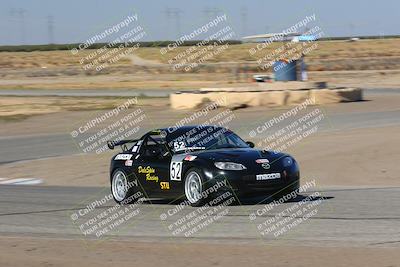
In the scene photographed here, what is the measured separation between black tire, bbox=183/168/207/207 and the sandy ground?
3.14 meters

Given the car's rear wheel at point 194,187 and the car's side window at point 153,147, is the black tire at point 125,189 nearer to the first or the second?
the car's side window at point 153,147

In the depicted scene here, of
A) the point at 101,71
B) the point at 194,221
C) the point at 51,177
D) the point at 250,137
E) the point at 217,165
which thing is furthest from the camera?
the point at 101,71

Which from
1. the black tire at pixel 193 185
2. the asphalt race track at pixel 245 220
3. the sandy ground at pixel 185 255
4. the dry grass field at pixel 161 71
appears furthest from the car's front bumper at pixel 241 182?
the dry grass field at pixel 161 71

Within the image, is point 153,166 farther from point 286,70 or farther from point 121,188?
point 286,70

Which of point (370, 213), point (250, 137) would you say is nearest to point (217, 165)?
point (370, 213)

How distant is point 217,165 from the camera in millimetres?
12461

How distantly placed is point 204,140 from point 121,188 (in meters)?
1.79

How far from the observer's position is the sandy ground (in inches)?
307

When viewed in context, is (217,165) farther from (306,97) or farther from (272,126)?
(306,97)

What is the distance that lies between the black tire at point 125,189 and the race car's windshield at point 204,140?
3.64 ft

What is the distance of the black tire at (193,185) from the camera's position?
12.5 meters

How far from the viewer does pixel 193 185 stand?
1277cm

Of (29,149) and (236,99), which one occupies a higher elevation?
(29,149)

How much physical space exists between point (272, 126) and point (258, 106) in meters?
6.11
